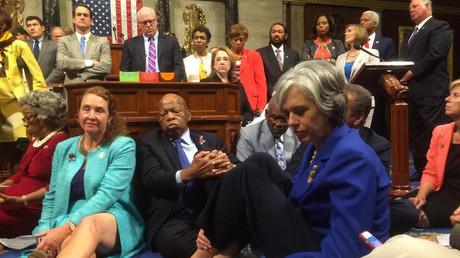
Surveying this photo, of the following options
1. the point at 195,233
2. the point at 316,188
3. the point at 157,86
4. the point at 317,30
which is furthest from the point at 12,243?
the point at 317,30

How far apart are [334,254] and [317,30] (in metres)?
4.57

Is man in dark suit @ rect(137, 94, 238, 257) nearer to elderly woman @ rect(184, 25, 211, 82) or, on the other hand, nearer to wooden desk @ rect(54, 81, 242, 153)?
wooden desk @ rect(54, 81, 242, 153)

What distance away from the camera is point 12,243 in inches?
121

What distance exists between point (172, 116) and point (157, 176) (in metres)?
0.38

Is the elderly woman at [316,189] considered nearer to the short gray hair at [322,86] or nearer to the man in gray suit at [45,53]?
the short gray hair at [322,86]

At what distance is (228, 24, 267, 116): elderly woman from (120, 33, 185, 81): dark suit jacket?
60 centimetres

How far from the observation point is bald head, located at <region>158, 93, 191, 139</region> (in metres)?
3.03

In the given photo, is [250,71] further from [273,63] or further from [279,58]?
[279,58]

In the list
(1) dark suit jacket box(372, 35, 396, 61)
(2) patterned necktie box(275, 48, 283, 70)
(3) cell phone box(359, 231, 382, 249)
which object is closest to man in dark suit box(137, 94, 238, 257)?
(3) cell phone box(359, 231, 382, 249)

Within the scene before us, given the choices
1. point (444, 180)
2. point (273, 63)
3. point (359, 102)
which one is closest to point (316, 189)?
point (359, 102)

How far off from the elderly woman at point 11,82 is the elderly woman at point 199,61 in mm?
1380

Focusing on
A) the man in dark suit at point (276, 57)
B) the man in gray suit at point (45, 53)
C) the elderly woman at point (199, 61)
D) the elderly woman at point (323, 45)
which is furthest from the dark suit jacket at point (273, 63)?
the man in gray suit at point (45, 53)

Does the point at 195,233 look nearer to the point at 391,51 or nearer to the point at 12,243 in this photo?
the point at 12,243

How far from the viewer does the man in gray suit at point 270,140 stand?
3236 millimetres
